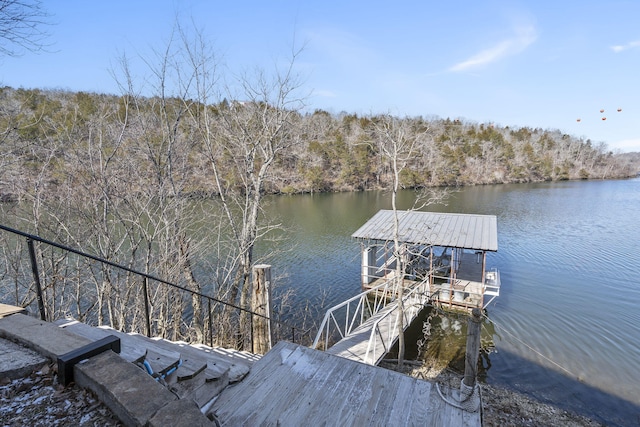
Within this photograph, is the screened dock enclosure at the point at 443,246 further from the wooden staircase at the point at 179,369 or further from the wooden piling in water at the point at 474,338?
the wooden staircase at the point at 179,369

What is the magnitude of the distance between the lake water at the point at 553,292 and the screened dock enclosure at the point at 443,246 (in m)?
0.96

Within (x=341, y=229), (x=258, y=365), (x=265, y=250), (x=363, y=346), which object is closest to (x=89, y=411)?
(x=258, y=365)

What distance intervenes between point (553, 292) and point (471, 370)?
43.6 ft

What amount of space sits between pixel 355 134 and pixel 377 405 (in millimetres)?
48591

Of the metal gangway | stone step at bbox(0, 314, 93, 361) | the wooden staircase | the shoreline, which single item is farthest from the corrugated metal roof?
stone step at bbox(0, 314, 93, 361)

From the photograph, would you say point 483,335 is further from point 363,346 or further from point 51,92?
point 51,92

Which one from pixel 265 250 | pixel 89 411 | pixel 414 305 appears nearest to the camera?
pixel 89 411

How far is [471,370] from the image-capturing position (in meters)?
3.13

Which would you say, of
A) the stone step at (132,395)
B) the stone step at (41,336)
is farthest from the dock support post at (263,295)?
the stone step at (132,395)

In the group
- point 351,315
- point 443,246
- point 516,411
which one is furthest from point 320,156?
point 516,411

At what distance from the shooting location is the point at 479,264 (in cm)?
1566

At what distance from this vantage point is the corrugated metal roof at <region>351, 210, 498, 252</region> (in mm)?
11531

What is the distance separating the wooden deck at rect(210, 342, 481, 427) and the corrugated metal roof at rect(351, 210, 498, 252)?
8.99m

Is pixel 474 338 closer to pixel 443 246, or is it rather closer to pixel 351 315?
pixel 443 246
